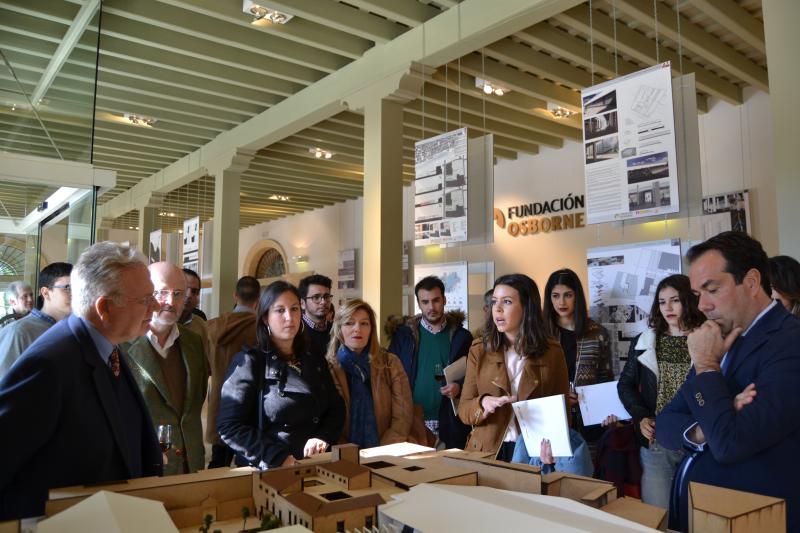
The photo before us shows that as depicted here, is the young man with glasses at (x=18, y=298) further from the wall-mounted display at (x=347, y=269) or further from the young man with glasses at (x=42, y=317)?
the wall-mounted display at (x=347, y=269)

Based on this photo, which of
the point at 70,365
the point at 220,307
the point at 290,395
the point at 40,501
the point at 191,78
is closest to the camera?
the point at 40,501

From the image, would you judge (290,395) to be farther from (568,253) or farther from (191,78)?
(568,253)

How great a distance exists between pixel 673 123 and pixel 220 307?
698 cm

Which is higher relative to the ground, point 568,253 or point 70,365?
point 568,253

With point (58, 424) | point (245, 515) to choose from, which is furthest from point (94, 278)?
point (245, 515)

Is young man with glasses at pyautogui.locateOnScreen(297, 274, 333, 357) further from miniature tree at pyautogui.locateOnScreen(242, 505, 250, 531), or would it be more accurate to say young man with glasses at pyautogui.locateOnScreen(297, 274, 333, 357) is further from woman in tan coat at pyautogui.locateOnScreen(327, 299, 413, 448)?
miniature tree at pyautogui.locateOnScreen(242, 505, 250, 531)

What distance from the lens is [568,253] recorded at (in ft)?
30.6

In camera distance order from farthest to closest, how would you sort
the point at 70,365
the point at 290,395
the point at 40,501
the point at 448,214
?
1. the point at 448,214
2. the point at 290,395
3. the point at 70,365
4. the point at 40,501

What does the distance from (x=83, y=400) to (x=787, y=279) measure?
332cm

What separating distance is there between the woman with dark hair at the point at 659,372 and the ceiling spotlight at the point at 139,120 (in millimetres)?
6845

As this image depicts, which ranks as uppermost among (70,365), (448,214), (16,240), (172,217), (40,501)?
(172,217)

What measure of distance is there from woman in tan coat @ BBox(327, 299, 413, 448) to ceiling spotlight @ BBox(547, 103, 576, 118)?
498 centimetres

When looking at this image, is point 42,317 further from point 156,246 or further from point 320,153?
point 156,246

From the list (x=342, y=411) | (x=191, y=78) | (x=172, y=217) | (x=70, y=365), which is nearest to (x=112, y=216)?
(x=172, y=217)
